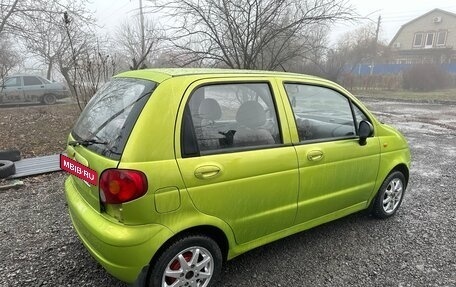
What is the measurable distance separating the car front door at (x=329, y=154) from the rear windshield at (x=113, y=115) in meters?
1.25

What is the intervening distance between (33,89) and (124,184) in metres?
15.8

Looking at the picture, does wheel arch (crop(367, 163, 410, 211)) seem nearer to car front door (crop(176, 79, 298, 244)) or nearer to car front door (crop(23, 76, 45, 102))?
car front door (crop(176, 79, 298, 244))

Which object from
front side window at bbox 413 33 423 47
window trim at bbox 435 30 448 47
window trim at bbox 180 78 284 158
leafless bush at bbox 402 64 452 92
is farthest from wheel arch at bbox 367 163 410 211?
front side window at bbox 413 33 423 47

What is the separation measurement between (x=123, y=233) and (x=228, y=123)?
1.08 m

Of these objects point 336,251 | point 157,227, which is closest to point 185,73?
point 157,227

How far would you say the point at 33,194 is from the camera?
172 inches

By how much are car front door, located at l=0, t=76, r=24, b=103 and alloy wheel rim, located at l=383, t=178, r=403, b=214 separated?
53.1ft

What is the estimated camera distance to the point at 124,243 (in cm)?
205

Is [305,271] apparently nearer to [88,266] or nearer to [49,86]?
[88,266]

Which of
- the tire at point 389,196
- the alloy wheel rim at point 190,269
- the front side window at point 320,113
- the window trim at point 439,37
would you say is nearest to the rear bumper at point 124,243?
the alloy wheel rim at point 190,269

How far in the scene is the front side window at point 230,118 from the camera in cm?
231

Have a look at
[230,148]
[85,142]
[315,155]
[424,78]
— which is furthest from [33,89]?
[424,78]

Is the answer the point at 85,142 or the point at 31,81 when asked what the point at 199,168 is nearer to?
the point at 85,142

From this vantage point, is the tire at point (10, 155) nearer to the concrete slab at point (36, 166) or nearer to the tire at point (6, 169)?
the concrete slab at point (36, 166)
